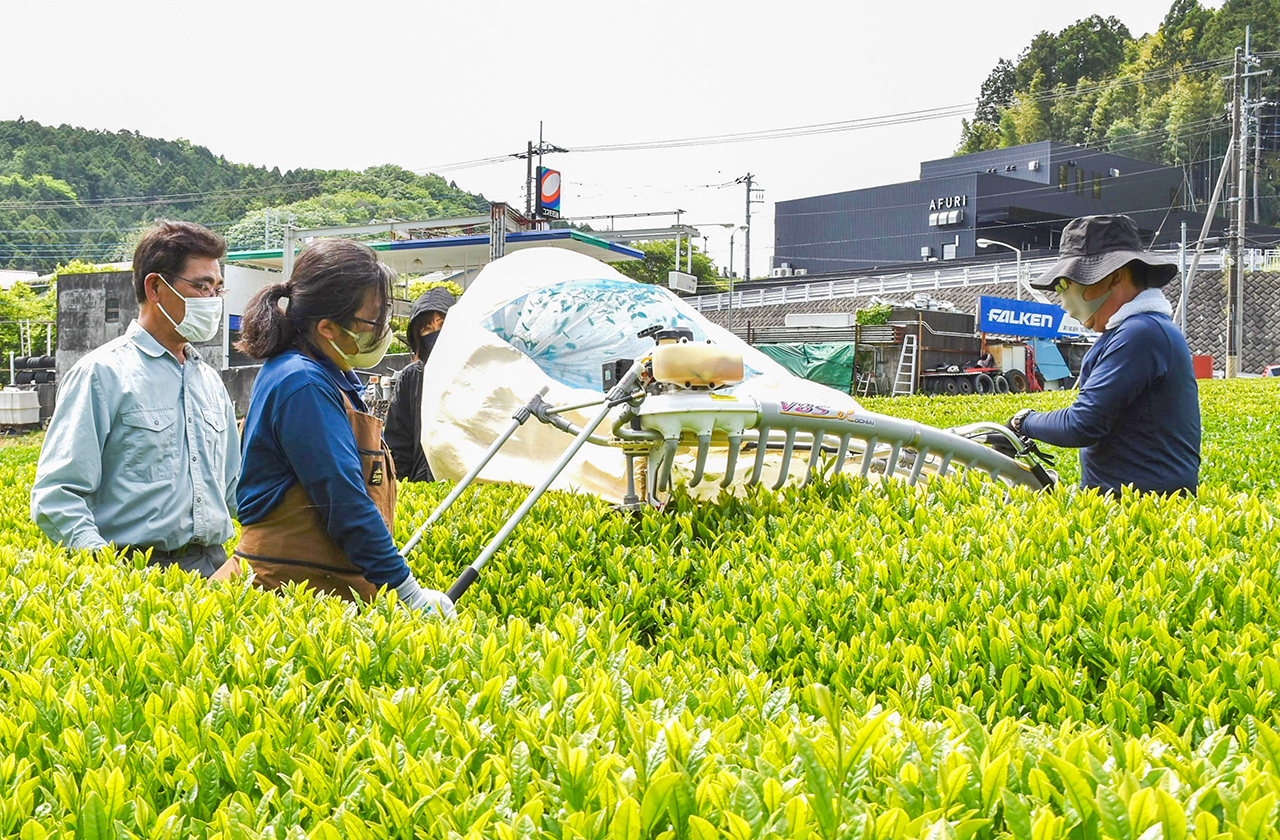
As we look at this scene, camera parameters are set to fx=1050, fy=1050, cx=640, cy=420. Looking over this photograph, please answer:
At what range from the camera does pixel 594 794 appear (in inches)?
A: 61.9

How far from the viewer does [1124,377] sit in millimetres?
3896

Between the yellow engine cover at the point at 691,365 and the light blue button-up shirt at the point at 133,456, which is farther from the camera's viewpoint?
the yellow engine cover at the point at 691,365

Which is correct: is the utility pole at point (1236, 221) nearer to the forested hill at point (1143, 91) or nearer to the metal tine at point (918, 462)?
the metal tine at point (918, 462)

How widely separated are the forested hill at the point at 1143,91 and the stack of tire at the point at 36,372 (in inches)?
2625

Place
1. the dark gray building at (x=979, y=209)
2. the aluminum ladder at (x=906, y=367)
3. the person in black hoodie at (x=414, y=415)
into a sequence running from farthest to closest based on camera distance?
the dark gray building at (x=979, y=209), the aluminum ladder at (x=906, y=367), the person in black hoodie at (x=414, y=415)

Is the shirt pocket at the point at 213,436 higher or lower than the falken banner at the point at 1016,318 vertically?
lower

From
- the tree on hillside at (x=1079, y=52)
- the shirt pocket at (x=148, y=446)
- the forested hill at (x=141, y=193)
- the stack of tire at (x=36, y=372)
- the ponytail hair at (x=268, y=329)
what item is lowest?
the stack of tire at (x=36, y=372)

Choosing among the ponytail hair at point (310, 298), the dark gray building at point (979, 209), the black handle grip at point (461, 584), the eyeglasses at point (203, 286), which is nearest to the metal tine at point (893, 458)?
the black handle grip at point (461, 584)

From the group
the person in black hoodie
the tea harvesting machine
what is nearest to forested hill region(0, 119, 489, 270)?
the person in black hoodie

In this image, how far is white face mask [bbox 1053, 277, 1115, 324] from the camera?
4.25m

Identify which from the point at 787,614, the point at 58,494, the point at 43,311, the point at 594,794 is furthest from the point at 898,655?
the point at 43,311

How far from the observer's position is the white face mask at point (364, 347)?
→ 3104 millimetres

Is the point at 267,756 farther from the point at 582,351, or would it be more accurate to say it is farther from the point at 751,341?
the point at 751,341

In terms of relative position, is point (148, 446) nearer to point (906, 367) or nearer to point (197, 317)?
point (197, 317)
